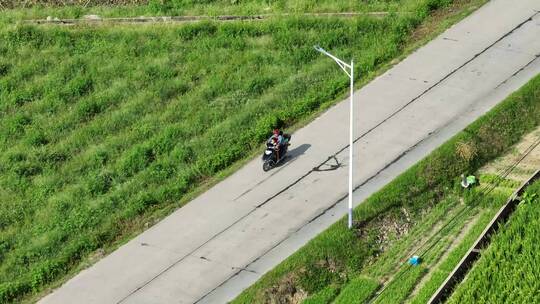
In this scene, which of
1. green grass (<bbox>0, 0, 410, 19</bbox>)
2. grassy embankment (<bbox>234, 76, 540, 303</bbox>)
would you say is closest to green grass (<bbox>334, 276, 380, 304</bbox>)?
grassy embankment (<bbox>234, 76, 540, 303</bbox>)

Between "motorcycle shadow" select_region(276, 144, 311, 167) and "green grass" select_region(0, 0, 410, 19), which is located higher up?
"green grass" select_region(0, 0, 410, 19)

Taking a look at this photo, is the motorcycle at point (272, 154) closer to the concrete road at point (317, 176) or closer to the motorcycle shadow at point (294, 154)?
the motorcycle shadow at point (294, 154)

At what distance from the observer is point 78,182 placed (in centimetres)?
3284

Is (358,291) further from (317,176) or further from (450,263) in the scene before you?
A: (317,176)

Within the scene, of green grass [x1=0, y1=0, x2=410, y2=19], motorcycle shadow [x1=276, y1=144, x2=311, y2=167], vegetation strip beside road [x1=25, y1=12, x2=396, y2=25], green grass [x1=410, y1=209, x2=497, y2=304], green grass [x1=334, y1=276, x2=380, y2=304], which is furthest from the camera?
green grass [x1=0, y1=0, x2=410, y2=19]

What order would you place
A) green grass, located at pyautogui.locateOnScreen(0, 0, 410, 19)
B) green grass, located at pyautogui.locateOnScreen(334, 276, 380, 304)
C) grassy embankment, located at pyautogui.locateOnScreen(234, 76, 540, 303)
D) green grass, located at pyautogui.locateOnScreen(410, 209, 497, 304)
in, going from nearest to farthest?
green grass, located at pyautogui.locateOnScreen(410, 209, 497, 304) < green grass, located at pyautogui.locateOnScreen(334, 276, 380, 304) < grassy embankment, located at pyautogui.locateOnScreen(234, 76, 540, 303) < green grass, located at pyautogui.locateOnScreen(0, 0, 410, 19)

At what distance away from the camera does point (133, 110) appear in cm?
3603

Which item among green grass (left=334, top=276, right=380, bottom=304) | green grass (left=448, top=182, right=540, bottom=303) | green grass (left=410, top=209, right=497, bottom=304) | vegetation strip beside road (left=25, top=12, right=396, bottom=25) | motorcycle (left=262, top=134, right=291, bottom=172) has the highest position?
vegetation strip beside road (left=25, top=12, right=396, bottom=25)

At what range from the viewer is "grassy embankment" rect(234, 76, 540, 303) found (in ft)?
87.2

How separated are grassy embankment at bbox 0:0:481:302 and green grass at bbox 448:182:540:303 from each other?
1026cm

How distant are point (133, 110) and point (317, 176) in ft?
29.2

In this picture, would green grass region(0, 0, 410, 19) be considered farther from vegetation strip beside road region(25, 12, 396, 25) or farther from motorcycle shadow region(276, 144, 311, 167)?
motorcycle shadow region(276, 144, 311, 167)

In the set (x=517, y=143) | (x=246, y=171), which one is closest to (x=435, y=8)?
(x=517, y=143)

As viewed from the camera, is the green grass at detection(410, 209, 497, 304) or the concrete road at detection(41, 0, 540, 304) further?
the concrete road at detection(41, 0, 540, 304)
